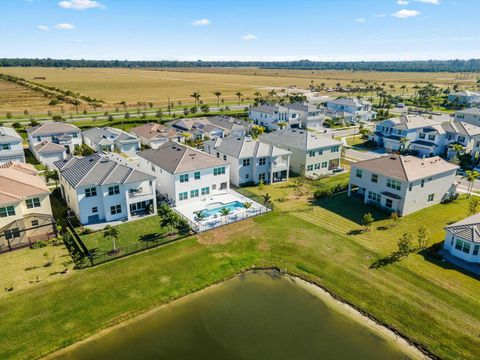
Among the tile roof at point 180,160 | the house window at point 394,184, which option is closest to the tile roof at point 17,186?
the tile roof at point 180,160

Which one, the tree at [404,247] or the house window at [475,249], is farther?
the tree at [404,247]

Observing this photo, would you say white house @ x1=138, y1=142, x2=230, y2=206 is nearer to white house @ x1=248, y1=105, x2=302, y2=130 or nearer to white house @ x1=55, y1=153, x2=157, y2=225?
white house @ x1=55, y1=153, x2=157, y2=225

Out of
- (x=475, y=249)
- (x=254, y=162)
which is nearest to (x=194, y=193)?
(x=254, y=162)

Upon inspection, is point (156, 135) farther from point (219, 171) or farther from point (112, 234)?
point (112, 234)

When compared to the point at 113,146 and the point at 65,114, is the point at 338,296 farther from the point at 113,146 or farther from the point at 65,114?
the point at 65,114

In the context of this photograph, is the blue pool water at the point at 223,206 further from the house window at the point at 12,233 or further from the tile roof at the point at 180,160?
the house window at the point at 12,233

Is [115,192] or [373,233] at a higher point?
[115,192]

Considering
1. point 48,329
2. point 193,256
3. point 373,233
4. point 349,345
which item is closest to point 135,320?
point 48,329
